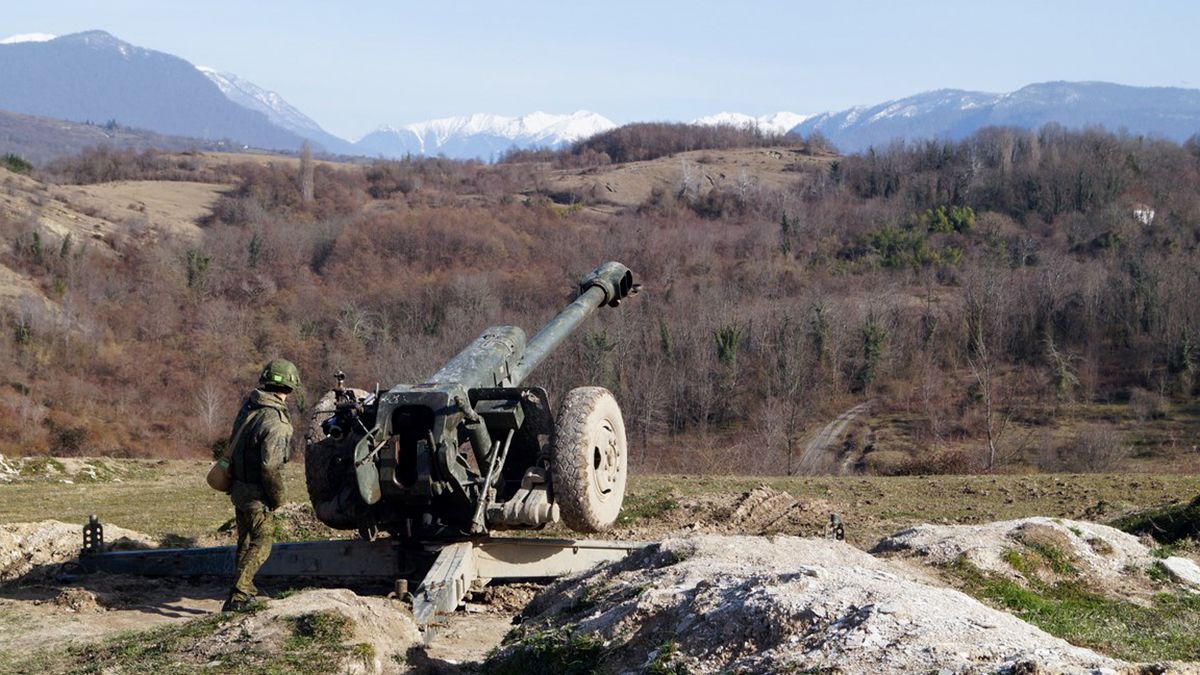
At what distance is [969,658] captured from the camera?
5.94 metres

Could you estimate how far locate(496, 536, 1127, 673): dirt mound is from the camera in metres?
6.05

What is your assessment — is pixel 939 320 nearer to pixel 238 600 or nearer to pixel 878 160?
pixel 878 160

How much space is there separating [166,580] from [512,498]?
333 centimetres

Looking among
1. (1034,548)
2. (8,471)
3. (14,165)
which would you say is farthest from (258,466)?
(14,165)

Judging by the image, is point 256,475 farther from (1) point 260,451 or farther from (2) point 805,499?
(2) point 805,499

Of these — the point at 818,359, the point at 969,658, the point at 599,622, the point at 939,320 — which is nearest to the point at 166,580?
the point at 599,622

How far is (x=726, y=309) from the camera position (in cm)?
6981

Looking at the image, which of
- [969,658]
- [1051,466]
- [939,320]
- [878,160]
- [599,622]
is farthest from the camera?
[878,160]

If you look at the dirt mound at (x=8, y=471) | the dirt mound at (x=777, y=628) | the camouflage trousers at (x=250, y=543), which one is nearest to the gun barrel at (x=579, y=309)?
the camouflage trousers at (x=250, y=543)

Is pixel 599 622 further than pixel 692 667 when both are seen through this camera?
Yes

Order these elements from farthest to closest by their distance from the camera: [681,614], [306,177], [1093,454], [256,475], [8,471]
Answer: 1. [306,177]
2. [1093,454]
3. [8,471]
4. [256,475]
5. [681,614]

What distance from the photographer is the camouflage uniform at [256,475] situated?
32.4ft

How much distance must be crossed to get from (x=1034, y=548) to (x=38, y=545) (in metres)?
8.62

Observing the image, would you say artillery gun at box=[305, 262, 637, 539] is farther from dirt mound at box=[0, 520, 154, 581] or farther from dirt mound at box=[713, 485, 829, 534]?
dirt mound at box=[713, 485, 829, 534]
